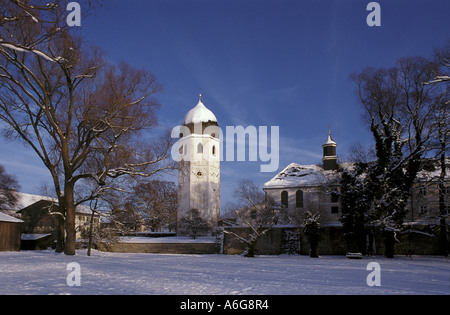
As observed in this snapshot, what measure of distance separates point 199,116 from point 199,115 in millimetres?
193

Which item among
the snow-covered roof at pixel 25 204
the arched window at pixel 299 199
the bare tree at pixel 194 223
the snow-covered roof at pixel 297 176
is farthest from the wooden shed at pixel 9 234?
the arched window at pixel 299 199

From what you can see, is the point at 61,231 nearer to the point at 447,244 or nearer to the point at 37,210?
the point at 447,244

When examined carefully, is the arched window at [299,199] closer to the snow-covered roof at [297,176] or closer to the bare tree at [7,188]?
the snow-covered roof at [297,176]

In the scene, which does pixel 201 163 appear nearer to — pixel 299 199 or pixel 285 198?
pixel 285 198

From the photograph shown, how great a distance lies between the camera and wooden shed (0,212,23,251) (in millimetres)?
29984

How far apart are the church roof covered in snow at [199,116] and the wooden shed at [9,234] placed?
41.7m

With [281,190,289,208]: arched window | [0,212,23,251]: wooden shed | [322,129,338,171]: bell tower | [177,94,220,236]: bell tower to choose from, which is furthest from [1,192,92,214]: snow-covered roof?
[322,129,338,171]: bell tower

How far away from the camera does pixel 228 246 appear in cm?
3825

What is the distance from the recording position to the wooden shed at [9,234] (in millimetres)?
29984

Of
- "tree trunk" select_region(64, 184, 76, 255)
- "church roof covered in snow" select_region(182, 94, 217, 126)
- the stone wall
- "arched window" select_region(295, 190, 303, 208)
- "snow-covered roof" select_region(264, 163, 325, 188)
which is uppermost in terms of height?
"church roof covered in snow" select_region(182, 94, 217, 126)

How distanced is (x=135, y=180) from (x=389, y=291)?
16.1 meters

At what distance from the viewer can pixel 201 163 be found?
229 feet

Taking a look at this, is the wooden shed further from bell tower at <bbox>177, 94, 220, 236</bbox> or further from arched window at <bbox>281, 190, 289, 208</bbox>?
bell tower at <bbox>177, 94, 220, 236</bbox>
